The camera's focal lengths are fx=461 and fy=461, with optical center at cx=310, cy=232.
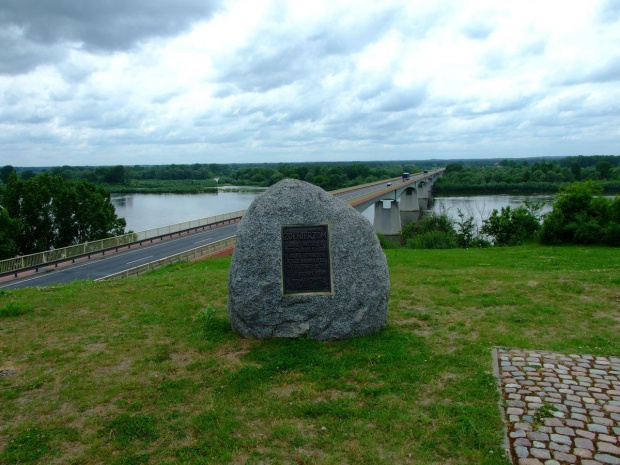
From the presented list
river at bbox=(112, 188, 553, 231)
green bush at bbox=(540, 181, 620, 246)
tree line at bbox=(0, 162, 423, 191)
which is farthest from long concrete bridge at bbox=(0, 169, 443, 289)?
tree line at bbox=(0, 162, 423, 191)

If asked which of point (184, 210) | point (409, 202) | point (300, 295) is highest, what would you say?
point (300, 295)

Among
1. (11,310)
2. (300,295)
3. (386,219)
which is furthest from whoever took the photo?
(386,219)

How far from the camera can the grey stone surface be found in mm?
6980

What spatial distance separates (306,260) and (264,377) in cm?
190

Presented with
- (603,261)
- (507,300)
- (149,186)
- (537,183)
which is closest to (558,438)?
(507,300)

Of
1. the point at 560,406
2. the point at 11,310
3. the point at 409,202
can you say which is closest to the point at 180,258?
the point at 11,310

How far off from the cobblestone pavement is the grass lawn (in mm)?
233

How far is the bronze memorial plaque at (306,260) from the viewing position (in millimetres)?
7031

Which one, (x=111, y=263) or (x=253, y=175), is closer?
(x=111, y=263)

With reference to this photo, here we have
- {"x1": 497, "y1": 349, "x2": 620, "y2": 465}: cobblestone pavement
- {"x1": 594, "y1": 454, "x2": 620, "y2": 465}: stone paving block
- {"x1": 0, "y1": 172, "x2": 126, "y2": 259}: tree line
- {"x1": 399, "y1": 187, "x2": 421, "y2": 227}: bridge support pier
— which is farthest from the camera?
{"x1": 399, "y1": 187, "x2": 421, "y2": 227}: bridge support pier

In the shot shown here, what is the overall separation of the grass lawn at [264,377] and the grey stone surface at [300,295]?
0.99ft

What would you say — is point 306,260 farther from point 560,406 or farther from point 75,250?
point 75,250

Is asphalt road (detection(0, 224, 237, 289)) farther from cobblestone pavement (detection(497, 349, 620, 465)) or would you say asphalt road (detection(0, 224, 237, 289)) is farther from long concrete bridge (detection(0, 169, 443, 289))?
cobblestone pavement (detection(497, 349, 620, 465))

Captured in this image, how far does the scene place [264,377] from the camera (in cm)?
590
